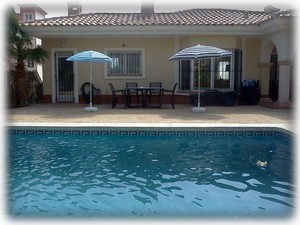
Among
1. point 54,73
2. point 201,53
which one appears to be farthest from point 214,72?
point 54,73

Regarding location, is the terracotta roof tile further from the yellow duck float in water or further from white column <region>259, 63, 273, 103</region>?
the yellow duck float in water

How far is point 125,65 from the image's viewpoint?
1692 centimetres

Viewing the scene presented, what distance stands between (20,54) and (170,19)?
25.2 ft

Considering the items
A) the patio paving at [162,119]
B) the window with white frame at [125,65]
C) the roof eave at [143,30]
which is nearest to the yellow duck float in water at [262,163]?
the patio paving at [162,119]

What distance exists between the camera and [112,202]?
196 inches

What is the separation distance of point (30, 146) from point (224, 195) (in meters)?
5.43

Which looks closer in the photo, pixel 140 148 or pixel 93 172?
pixel 93 172

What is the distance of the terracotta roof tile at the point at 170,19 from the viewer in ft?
50.5

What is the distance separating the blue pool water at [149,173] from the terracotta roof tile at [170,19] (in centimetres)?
733

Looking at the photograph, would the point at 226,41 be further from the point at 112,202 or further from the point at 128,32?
the point at 112,202

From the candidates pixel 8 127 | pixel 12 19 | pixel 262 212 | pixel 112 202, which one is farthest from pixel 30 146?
pixel 12 19

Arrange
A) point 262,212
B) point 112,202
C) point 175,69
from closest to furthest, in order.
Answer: point 262,212 → point 112,202 → point 175,69

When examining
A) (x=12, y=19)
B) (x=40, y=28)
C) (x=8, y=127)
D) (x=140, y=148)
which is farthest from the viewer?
(x=40, y=28)

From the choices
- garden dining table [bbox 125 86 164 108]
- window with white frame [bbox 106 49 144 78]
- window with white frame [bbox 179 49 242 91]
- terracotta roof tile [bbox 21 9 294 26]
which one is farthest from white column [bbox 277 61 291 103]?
window with white frame [bbox 106 49 144 78]
